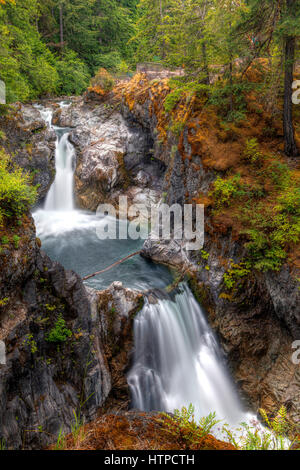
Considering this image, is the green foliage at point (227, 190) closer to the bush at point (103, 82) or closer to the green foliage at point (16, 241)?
the green foliage at point (16, 241)

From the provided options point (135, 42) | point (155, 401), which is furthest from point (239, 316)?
point (135, 42)

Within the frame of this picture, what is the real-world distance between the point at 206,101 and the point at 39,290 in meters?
9.03

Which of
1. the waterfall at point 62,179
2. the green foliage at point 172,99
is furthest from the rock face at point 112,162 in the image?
the green foliage at point 172,99

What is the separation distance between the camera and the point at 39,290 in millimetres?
5188

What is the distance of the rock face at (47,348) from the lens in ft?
13.1

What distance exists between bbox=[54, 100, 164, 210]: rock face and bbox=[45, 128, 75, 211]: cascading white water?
0.46m

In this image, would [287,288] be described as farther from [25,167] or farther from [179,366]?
[25,167]

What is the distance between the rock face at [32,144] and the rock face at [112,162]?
166 cm

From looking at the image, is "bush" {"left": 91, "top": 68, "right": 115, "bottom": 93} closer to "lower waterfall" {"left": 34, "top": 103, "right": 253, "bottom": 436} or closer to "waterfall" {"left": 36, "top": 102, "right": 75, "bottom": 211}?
"waterfall" {"left": 36, "top": 102, "right": 75, "bottom": 211}

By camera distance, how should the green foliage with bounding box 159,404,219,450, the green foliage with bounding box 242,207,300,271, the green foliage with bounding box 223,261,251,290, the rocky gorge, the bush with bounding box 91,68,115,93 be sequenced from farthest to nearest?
the bush with bounding box 91,68,115,93 → the green foliage with bounding box 223,261,251,290 → the green foliage with bounding box 242,207,300,271 → the rocky gorge → the green foliage with bounding box 159,404,219,450

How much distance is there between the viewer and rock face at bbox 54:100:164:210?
14477 mm

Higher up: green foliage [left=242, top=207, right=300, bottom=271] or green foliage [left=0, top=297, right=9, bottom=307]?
green foliage [left=242, top=207, right=300, bottom=271]

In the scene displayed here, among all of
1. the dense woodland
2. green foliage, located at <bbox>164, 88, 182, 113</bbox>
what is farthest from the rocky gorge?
the dense woodland

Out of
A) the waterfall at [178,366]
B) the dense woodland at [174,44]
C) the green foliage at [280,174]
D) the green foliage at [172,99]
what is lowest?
the waterfall at [178,366]
